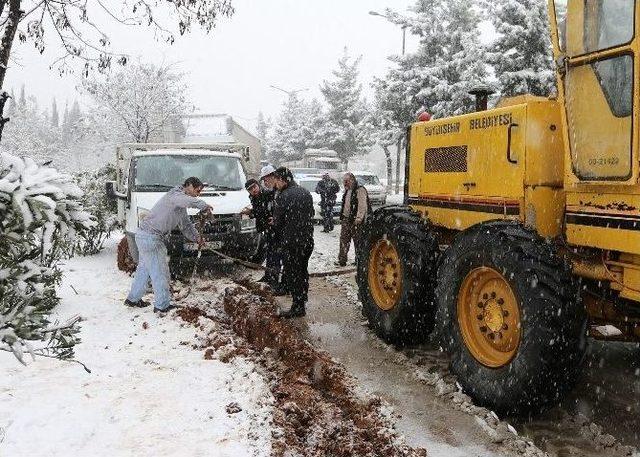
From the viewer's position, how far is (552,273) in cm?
372

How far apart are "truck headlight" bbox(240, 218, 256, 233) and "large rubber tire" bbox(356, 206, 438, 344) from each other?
11.7 feet

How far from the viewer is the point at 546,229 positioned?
4418mm

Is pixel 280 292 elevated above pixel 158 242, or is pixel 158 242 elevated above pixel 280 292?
pixel 158 242

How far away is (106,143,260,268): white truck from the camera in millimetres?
8773

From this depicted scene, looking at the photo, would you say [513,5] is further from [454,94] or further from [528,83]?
[454,94]

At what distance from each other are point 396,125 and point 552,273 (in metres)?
26.2

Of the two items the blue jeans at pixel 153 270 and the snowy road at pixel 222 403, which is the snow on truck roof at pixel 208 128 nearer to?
the blue jeans at pixel 153 270

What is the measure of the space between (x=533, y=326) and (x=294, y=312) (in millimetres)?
3751

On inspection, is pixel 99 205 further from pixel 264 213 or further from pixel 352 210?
pixel 352 210

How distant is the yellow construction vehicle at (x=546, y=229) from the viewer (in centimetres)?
362

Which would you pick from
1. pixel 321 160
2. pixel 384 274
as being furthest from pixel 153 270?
pixel 321 160

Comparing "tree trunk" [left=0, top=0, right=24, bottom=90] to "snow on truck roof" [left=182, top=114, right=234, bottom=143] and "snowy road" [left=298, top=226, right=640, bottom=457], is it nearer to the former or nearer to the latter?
"snowy road" [left=298, top=226, right=640, bottom=457]

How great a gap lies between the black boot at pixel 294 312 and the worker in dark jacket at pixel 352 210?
10.3 feet

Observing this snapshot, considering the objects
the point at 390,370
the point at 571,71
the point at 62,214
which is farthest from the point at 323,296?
the point at 62,214
